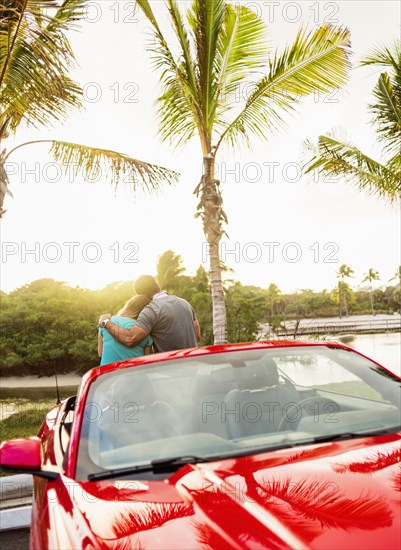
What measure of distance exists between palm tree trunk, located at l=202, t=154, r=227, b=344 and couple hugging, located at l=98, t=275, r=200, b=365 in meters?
5.00

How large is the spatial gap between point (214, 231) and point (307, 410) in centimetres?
819

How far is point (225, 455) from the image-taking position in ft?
8.09

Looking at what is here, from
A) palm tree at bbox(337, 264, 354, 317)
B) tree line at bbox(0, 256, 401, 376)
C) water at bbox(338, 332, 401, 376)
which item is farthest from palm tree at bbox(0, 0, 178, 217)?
palm tree at bbox(337, 264, 354, 317)

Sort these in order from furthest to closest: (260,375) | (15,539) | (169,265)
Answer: (169,265), (15,539), (260,375)

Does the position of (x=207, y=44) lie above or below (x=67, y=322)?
Answer: above

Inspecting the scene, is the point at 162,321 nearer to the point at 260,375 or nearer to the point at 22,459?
the point at 260,375

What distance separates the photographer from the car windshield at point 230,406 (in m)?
2.56

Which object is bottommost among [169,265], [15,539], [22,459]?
[15,539]

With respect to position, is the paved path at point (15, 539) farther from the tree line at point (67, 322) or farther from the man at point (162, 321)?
the tree line at point (67, 322)

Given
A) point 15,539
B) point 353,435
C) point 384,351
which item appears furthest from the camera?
point 384,351

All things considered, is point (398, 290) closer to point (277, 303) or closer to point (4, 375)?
point (277, 303)

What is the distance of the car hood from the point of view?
5.68 feet

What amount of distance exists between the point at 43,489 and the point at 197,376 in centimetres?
89

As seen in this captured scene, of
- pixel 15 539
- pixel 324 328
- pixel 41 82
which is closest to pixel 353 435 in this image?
pixel 15 539
